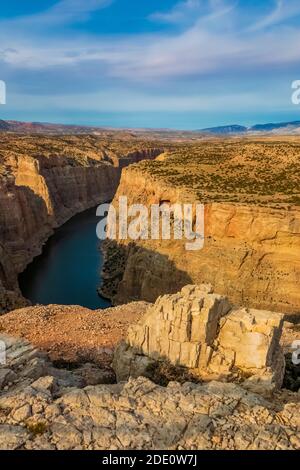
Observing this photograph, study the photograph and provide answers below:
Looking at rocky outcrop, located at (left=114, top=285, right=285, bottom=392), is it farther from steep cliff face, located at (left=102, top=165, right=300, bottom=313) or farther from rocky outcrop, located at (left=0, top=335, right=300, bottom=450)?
steep cliff face, located at (left=102, top=165, right=300, bottom=313)

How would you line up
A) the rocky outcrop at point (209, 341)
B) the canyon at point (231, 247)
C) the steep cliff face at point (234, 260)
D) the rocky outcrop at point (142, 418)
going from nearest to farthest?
the rocky outcrop at point (142, 418) → the rocky outcrop at point (209, 341) → the steep cliff face at point (234, 260) → the canyon at point (231, 247)

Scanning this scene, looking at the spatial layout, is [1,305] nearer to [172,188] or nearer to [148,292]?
[148,292]

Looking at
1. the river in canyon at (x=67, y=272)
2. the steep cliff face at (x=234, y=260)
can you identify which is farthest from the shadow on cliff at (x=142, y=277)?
the river in canyon at (x=67, y=272)

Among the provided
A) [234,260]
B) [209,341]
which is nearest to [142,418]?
[209,341]

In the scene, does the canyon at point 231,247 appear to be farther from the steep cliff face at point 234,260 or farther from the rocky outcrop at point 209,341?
the rocky outcrop at point 209,341

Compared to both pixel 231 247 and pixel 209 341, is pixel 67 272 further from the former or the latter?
pixel 209 341
